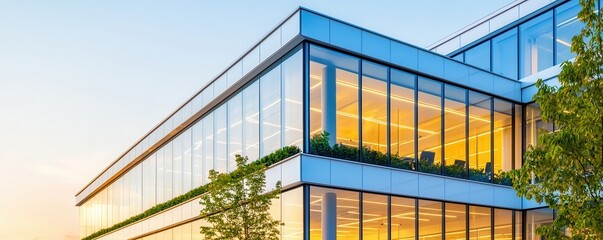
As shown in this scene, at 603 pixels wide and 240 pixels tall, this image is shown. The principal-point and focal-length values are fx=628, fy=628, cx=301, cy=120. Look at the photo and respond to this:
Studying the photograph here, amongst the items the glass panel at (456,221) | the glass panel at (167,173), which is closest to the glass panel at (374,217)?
the glass panel at (456,221)

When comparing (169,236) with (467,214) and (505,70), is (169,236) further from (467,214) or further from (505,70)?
(505,70)

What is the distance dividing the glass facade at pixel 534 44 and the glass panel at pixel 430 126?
536cm

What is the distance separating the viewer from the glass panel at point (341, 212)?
18.5 m

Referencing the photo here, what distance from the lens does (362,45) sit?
65.9 ft

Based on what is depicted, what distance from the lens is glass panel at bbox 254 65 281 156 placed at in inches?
808

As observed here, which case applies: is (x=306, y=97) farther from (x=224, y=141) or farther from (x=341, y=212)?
(x=224, y=141)

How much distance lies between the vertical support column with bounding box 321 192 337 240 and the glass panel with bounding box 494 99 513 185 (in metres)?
8.22

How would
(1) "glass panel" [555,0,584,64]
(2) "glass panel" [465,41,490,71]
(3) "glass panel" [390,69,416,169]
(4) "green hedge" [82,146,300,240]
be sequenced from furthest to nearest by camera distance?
(2) "glass panel" [465,41,490,71]
(1) "glass panel" [555,0,584,64]
(3) "glass panel" [390,69,416,169]
(4) "green hedge" [82,146,300,240]

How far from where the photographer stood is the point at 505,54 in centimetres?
2694

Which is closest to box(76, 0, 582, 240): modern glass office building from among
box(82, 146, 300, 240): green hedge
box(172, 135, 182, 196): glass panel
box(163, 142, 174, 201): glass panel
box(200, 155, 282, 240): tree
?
box(82, 146, 300, 240): green hedge

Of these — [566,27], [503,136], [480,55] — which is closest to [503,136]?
[503,136]

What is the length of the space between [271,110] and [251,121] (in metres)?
2.04

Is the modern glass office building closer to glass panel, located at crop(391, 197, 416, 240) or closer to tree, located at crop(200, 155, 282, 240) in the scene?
glass panel, located at crop(391, 197, 416, 240)

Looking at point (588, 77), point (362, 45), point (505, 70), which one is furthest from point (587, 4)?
point (505, 70)
